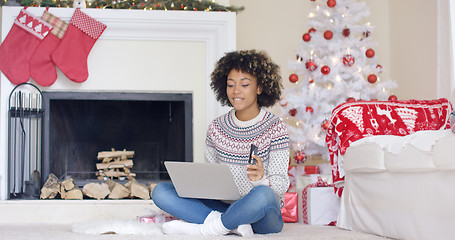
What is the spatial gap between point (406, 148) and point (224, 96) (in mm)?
950

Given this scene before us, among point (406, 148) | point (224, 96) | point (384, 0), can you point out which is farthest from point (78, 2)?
point (384, 0)

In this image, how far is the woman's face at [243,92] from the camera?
255 centimetres

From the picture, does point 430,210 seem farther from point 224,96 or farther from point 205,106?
point 205,106

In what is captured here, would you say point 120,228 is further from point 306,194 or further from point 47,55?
point 47,55

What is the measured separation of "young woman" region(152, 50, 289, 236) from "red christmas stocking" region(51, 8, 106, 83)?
41.0 inches

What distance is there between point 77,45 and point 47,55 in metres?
0.18

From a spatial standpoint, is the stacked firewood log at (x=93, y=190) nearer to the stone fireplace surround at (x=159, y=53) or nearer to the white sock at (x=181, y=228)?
the stone fireplace surround at (x=159, y=53)

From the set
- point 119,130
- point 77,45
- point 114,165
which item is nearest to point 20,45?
point 77,45

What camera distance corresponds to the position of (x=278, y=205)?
2352mm

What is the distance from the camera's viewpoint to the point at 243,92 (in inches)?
101

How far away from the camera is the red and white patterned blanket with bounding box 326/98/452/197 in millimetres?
2754

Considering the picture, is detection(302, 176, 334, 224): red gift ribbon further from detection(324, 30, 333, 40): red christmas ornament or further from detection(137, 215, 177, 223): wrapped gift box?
Answer: detection(324, 30, 333, 40): red christmas ornament

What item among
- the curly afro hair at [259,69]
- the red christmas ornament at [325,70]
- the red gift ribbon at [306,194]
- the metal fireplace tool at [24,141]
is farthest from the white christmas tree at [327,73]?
the metal fireplace tool at [24,141]

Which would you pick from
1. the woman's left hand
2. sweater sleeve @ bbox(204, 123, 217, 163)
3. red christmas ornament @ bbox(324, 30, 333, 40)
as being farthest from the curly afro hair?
red christmas ornament @ bbox(324, 30, 333, 40)
